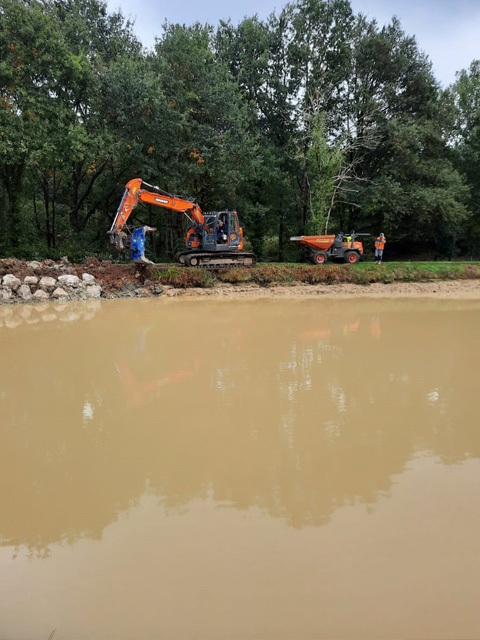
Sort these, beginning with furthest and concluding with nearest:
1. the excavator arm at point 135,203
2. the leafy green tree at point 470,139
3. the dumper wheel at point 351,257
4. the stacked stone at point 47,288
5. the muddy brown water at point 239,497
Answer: the leafy green tree at point 470,139
the dumper wheel at point 351,257
the excavator arm at point 135,203
the stacked stone at point 47,288
the muddy brown water at point 239,497

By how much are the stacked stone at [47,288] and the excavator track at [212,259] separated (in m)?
3.65

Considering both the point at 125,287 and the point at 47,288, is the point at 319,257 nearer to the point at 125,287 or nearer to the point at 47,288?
the point at 125,287

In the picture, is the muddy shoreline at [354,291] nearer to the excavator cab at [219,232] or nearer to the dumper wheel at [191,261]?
the dumper wheel at [191,261]

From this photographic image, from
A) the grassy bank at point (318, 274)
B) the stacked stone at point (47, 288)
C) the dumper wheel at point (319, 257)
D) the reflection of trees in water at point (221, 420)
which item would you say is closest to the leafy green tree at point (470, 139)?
the grassy bank at point (318, 274)

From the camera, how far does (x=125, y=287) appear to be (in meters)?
15.6

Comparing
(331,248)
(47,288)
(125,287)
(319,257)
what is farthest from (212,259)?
(47,288)

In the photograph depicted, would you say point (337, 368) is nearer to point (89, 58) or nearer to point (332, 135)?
point (89, 58)

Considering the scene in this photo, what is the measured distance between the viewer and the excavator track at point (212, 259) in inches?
661

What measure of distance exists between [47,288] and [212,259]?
6387 millimetres

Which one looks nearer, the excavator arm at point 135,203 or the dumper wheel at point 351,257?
the excavator arm at point 135,203

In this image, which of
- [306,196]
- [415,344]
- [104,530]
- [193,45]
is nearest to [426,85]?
[306,196]

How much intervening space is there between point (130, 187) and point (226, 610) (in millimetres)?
14787

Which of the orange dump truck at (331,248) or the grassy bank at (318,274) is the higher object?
the orange dump truck at (331,248)

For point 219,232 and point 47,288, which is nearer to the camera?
point 47,288
